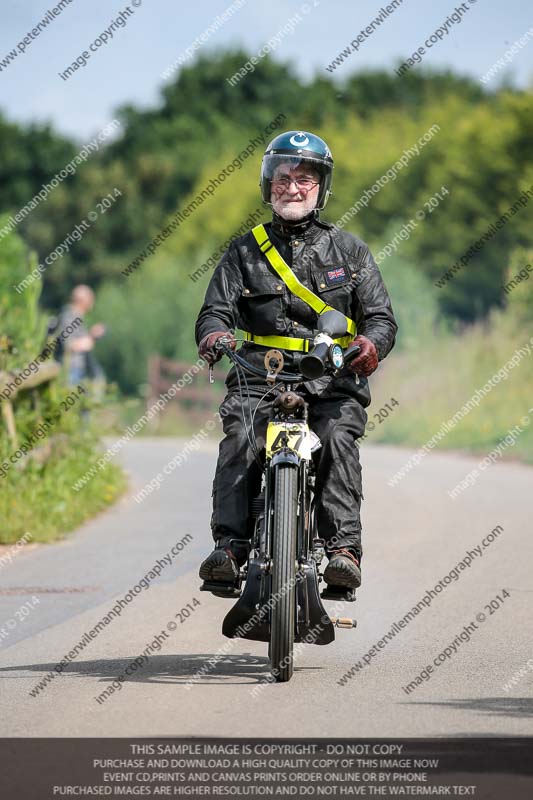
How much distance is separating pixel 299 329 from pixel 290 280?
8.9 inches

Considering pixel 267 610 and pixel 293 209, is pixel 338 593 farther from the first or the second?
pixel 293 209

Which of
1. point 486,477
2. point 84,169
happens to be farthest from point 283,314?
point 84,169

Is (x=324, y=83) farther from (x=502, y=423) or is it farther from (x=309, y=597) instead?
(x=309, y=597)

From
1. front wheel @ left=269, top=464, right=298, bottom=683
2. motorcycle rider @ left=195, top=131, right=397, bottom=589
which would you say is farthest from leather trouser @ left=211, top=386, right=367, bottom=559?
front wheel @ left=269, top=464, right=298, bottom=683

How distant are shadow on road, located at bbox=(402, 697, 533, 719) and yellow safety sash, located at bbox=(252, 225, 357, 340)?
1790 millimetres

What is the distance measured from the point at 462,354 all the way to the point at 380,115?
3737 cm

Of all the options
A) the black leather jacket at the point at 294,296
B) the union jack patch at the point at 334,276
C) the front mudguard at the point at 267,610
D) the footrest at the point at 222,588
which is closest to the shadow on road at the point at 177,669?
the front mudguard at the point at 267,610

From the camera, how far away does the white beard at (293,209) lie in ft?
25.2

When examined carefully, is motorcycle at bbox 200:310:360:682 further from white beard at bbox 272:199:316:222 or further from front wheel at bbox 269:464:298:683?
white beard at bbox 272:199:316:222

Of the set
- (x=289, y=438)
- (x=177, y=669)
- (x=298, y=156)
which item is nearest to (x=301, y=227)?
(x=298, y=156)

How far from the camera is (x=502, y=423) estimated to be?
82.7ft

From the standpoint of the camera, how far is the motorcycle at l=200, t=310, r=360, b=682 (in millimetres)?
6883

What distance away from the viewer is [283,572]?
685 cm

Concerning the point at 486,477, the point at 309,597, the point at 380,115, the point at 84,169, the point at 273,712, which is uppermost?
the point at 380,115
